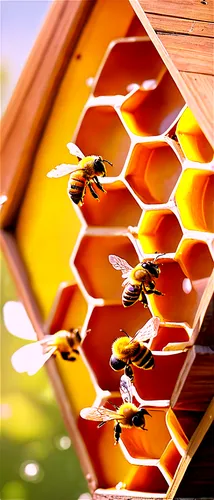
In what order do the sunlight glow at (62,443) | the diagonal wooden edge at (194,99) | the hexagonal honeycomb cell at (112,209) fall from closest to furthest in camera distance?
the diagonal wooden edge at (194,99)
the hexagonal honeycomb cell at (112,209)
the sunlight glow at (62,443)

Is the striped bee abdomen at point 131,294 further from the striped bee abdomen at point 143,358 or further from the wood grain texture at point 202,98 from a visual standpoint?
the wood grain texture at point 202,98

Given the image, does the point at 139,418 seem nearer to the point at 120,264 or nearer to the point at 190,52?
the point at 120,264

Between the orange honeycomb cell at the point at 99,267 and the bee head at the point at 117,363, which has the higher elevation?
the orange honeycomb cell at the point at 99,267

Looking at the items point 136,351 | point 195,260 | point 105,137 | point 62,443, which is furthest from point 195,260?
point 62,443

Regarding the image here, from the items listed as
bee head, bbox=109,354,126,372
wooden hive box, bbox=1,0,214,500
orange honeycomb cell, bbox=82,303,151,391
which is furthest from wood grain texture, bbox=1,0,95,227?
bee head, bbox=109,354,126,372

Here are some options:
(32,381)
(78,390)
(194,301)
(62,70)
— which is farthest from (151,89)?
(32,381)

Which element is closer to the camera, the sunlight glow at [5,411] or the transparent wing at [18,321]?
the transparent wing at [18,321]

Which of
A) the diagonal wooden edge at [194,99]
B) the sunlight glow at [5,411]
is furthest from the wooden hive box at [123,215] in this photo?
the sunlight glow at [5,411]
